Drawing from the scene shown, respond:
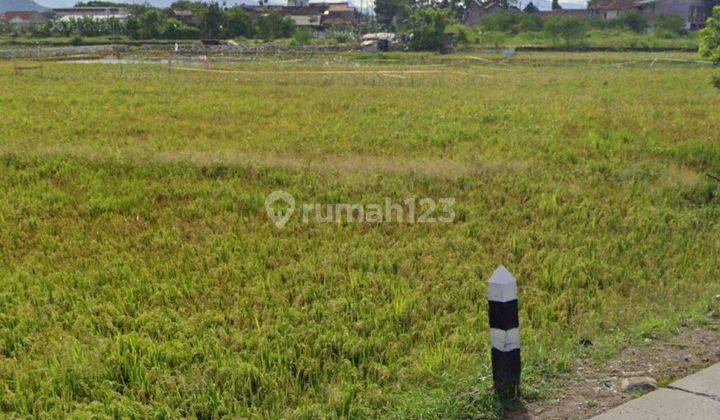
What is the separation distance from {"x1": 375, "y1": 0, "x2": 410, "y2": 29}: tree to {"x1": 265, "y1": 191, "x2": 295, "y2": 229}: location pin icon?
93.6 metres

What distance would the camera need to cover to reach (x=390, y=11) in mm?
100375

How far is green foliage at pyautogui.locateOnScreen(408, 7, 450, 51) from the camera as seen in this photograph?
197 ft

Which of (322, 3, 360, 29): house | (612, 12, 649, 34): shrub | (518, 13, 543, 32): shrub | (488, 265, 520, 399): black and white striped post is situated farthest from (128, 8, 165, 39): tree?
(488, 265, 520, 399): black and white striped post

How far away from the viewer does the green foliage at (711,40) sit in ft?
32.2

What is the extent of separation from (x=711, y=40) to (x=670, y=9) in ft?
236

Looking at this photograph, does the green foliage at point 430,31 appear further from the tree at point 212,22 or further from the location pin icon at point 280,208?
the location pin icon at point 280,208

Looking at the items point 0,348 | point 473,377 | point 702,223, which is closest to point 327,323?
point 473,377

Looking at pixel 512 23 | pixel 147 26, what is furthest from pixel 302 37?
pixel 512 23

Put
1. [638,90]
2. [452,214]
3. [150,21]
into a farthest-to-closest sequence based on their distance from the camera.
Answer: [150,21]
[638,90]
[452,214]

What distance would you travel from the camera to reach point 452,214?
7430 millimetres

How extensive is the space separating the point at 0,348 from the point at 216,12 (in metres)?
77.1

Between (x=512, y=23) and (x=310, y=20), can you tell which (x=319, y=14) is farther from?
(x=512, y=23)

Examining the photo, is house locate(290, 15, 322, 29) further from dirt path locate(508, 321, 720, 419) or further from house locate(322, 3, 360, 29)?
dirt path locate(508, 321, 720, 419)

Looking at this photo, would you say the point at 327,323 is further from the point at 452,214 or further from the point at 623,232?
the point at 623,232
